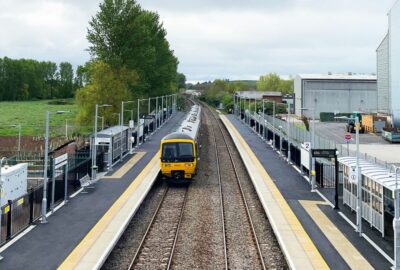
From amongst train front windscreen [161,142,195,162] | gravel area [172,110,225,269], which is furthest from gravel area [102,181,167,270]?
train front windscreen [161,142,195,162]

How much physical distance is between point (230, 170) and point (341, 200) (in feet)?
38.2

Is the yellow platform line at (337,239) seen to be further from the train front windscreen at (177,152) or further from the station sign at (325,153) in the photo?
the train front windscreen at (177,152)

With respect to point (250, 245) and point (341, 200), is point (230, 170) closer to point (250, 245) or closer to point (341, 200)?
point (341, 200)

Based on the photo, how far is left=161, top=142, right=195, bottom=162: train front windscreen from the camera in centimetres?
2788

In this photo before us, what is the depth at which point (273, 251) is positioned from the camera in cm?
1688

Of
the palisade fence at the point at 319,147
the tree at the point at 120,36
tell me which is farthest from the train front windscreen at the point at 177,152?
the tree at the point at 120,36

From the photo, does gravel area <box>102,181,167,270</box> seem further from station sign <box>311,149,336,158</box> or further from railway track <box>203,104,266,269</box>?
station sign <box>311,149,336,158</box>

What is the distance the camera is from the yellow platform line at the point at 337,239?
49.5ft

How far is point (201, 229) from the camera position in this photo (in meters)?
19.6

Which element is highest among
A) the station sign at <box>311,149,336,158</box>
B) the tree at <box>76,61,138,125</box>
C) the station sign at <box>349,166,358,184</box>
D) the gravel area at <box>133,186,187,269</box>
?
the tree at <box>76,61,138,125</box>

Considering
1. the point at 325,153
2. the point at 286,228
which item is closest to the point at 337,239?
the point at 286,228

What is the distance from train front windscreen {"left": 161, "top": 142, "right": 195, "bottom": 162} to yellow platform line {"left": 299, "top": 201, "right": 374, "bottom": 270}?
8.08m

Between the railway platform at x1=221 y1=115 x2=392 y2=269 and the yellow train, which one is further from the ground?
the yellow train

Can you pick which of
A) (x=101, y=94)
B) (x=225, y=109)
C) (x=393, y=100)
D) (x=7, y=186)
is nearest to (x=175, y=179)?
(x=7, y=186)
